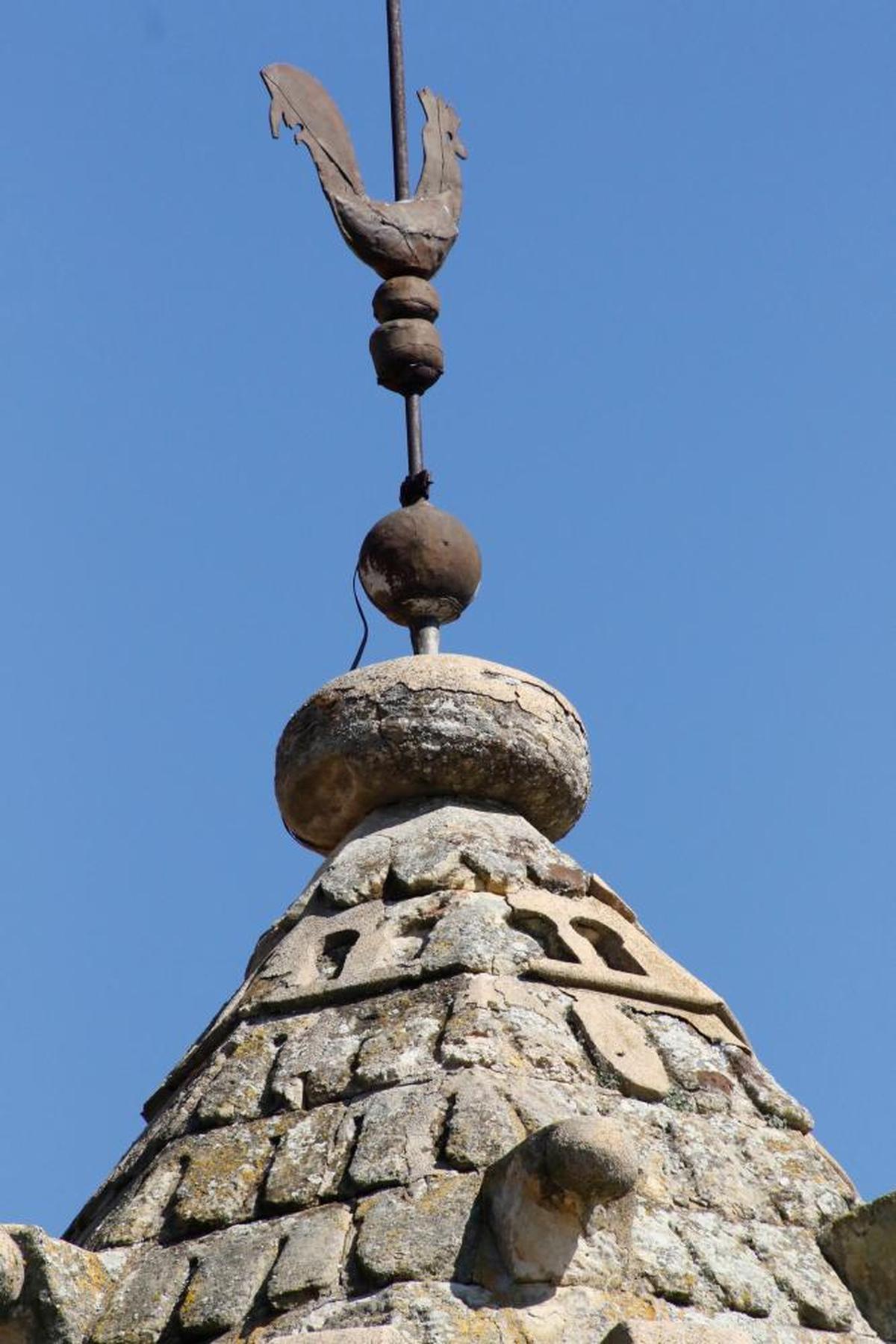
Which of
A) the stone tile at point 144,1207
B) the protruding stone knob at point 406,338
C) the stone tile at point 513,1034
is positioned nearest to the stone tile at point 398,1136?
the stone tile at point 513,1034

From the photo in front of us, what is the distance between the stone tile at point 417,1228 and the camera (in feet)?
16.1

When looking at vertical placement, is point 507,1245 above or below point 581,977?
below

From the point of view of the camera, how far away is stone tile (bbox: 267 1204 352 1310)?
4949 millimetres

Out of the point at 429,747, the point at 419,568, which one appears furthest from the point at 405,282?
the point at 429,747

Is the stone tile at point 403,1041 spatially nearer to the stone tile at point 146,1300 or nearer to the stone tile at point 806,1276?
the stone tile at point 146,1300

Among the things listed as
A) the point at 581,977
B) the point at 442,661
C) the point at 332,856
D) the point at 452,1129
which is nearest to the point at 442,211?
the point at 442,661

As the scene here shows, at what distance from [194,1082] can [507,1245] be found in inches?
49.1

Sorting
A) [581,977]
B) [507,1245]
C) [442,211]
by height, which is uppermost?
[442,211]

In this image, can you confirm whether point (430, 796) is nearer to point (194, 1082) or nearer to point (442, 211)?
Result: point (194, 1082)

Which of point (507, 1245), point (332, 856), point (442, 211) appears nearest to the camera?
point (507, 1245)

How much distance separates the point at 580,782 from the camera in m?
6.96

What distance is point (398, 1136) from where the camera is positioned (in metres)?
5.25

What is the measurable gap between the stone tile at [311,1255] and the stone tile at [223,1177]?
19 centimetres

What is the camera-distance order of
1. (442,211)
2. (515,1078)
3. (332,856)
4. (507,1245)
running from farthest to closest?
(442,211) < (332,856) < (515,1078) < (507,1245)
